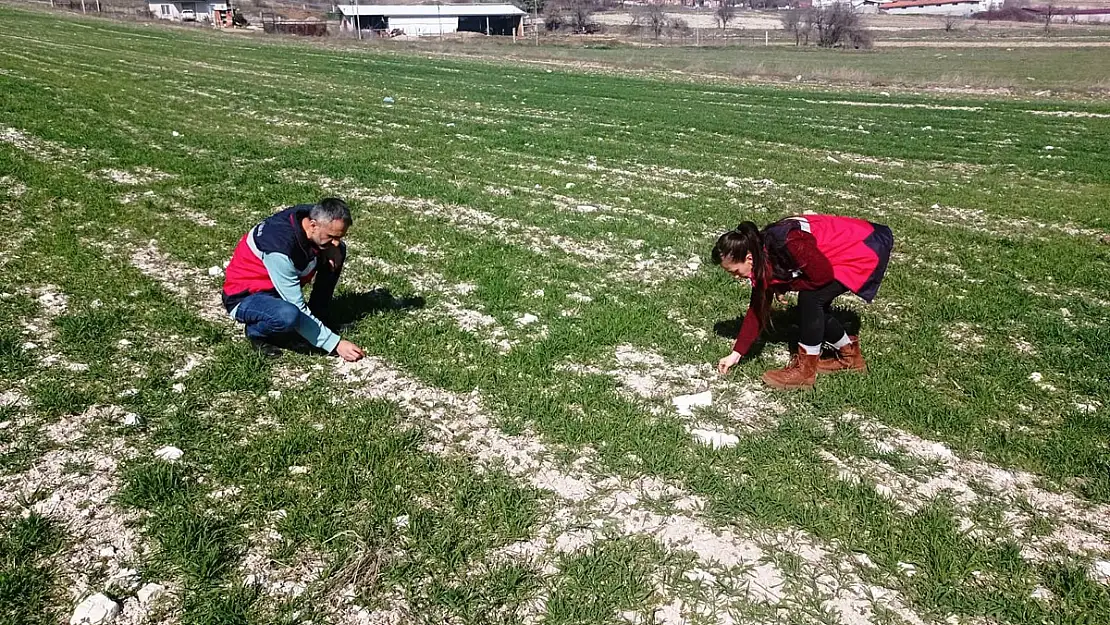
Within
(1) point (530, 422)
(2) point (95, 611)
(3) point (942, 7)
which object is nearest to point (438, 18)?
(1) point (530, 422)

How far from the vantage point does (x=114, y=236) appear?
8023mm

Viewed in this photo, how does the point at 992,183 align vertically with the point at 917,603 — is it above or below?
above

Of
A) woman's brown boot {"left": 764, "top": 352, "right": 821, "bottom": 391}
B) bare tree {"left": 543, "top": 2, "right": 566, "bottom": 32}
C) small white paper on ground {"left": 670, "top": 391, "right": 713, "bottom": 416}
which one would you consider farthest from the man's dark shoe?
bare tree {"left": 543, "top": 2, "right": 566, "bottom": 32}

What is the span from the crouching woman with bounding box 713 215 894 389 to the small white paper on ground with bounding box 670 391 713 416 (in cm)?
40

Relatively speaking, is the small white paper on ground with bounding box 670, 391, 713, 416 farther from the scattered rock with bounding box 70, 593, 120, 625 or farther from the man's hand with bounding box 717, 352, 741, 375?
the scattered rock with bounding box 70, 593, 120, 625

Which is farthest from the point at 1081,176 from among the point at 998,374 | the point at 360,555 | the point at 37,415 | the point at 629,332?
the point at 37,415

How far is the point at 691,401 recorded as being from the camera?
199 inches

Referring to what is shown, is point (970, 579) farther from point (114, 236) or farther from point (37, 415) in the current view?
point (114, 236)

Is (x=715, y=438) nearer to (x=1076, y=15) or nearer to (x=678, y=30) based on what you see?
A: (x=678, y=30)

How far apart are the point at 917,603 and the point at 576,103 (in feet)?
71.8

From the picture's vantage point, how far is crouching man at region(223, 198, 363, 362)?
508 cm

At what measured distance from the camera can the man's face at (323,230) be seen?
16.4 feet

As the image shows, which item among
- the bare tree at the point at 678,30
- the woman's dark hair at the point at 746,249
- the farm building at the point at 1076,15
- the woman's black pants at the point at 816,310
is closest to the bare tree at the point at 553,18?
the bare tree at the point at 678,30

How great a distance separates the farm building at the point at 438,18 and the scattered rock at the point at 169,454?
275ft
